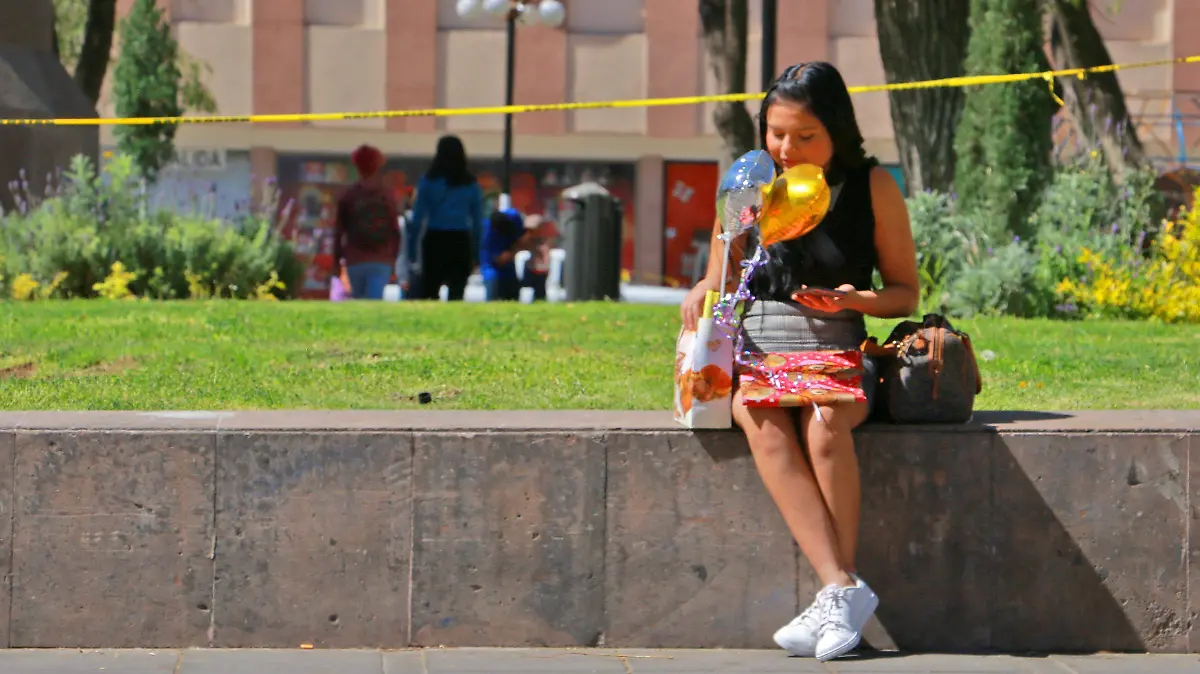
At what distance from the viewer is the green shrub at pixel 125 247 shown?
42.2 feet

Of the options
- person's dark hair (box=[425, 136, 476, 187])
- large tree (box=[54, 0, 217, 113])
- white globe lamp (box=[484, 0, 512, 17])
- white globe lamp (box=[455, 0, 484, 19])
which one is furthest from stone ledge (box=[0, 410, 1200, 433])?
white globe lamp (box=[455, 0, 484, 19])

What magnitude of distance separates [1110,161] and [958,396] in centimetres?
1011

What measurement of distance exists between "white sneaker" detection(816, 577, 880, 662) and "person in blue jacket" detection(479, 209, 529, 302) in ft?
34.6

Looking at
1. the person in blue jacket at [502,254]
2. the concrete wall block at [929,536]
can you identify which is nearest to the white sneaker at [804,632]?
the concrete wall block at [929,536]

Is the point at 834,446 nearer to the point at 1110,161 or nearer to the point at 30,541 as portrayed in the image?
the point at 30,541

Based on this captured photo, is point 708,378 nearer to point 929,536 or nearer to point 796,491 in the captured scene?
point 796,491

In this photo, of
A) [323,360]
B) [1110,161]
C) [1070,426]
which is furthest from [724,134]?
[1070,426]

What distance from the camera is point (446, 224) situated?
1323 centimetres

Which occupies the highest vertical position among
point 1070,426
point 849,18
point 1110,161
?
point 849,18

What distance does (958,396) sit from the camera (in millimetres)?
5285

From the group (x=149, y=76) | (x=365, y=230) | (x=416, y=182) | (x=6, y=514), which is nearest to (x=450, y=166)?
(x=365, y=230)

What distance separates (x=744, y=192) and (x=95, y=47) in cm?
1908

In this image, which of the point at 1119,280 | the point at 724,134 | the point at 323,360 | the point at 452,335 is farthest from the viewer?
the point at 724,134

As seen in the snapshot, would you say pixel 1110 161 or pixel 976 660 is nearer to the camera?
pixel 976 660
